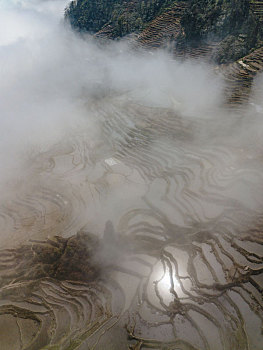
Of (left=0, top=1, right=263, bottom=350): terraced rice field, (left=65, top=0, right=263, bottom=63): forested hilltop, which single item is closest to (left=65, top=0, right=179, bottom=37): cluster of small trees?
(left=65, top=0, right=263, bottom=63): forested hilltop

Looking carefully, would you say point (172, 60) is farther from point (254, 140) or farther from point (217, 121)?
point (254, 140)

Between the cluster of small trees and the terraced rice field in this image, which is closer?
the terraced rice field

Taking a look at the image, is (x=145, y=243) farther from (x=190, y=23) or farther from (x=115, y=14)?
(x=115, y=14)

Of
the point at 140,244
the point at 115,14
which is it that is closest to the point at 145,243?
the point at 140,244

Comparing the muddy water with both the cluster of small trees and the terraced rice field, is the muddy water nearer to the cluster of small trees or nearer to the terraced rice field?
the terraced rice field

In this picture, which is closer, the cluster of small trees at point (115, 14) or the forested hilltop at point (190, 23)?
the forested hilltop at point (190, 23)

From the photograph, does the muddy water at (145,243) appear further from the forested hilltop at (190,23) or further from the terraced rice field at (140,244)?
the forested hilltop at (190,23)

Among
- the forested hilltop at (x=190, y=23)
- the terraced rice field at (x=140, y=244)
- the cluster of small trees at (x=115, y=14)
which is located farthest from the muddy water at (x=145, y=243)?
the cluster of small trees at (x=115, y=14)
